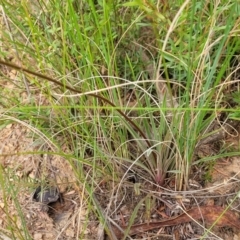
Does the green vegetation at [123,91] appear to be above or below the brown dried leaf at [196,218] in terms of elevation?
above

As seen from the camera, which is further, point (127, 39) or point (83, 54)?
point (127, 39)

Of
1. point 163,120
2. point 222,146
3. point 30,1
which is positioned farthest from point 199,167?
point 30,1

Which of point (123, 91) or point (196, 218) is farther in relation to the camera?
point (123, 91)

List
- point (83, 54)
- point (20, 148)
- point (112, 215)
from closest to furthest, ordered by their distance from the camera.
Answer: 1. point (83, 54)
2. point (112, 215)
3. point (20, 148)

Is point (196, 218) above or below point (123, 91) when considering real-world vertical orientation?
below

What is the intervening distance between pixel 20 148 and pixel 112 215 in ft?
1.26

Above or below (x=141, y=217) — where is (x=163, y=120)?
above

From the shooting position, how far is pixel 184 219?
1148 millimetres

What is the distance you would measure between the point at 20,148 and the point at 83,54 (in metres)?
0.44

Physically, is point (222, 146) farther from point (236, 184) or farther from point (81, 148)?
point (81, 148)

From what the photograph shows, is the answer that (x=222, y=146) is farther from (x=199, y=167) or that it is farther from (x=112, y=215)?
(x=112, y=215)

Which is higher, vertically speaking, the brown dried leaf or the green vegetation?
the green vegetation

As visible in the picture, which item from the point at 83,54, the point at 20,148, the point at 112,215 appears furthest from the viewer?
the point at 20,148

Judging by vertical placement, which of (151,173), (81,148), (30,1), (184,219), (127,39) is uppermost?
(30,1)
